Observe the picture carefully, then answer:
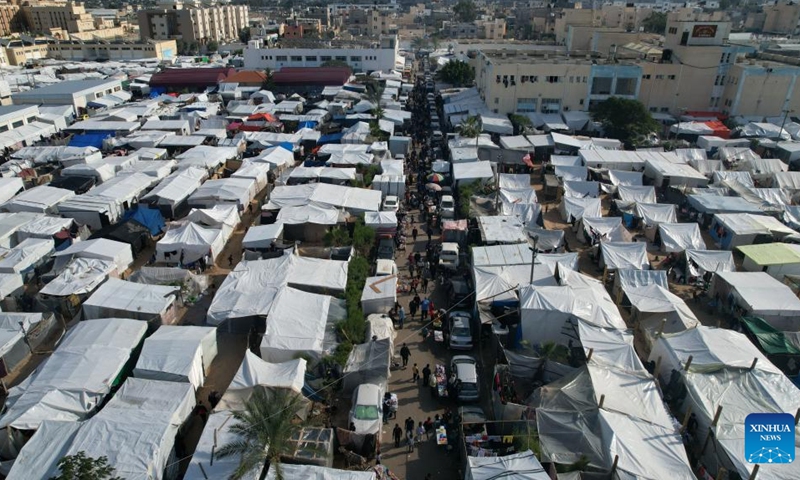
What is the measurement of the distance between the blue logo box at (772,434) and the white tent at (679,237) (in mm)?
9867

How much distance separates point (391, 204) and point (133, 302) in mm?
9931

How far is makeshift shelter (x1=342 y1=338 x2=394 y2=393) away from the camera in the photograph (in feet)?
36.8

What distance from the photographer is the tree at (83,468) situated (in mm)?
7629

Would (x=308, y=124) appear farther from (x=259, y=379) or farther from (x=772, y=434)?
(x=772, y=434)

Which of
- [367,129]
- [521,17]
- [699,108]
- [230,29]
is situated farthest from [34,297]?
[521,17]

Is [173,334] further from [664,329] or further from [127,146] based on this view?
[127,146]

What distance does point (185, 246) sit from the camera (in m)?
Result: 16.5

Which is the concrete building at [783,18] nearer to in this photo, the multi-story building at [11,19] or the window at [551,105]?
the window at [551,105]

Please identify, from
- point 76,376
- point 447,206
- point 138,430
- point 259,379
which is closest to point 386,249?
point 447,206

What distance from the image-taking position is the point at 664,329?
12.9m

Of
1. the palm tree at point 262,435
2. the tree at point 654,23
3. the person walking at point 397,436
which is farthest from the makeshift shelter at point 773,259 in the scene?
the tree at point 654,23

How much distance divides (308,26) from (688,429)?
267 ft

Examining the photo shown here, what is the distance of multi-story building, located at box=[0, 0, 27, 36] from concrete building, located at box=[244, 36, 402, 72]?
5534cm

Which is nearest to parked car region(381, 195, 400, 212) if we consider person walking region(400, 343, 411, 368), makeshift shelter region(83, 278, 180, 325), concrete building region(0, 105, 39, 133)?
person walking region(400, 343, 411, 368)
